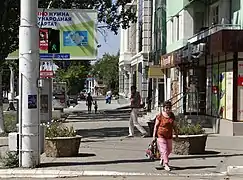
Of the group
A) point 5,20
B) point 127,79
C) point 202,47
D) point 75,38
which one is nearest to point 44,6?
point 5,20

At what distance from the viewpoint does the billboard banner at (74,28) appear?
798 inches

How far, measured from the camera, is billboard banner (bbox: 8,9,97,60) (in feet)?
66.5

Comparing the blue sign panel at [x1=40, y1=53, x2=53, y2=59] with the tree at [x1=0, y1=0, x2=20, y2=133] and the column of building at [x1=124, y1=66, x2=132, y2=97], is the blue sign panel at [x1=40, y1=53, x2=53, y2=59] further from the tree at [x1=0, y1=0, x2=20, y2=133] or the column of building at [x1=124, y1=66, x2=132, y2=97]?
the column of building at [x1=124, y1=66, x2=132, y2=97]

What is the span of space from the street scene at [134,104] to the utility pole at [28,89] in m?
0.02

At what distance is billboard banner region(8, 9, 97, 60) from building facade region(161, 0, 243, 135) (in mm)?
4311

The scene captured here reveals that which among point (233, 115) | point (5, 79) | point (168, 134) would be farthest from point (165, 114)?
point (5, 79)

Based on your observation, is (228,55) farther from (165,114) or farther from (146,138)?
(165,114)

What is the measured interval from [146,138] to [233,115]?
325 centimetres

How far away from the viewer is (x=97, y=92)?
14412 cm

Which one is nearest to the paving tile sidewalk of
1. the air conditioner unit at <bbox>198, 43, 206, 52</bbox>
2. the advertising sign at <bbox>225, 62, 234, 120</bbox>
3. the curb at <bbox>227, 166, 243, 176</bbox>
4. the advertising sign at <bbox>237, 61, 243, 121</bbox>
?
the curb at <bbox>227, 166, 243, 176</bbox>

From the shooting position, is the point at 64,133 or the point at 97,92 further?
the point at 97,92

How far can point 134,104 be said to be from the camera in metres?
19.4

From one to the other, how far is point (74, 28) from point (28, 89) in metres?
8.76

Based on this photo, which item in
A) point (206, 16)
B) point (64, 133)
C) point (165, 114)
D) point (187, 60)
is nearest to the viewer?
point (165, 114)
